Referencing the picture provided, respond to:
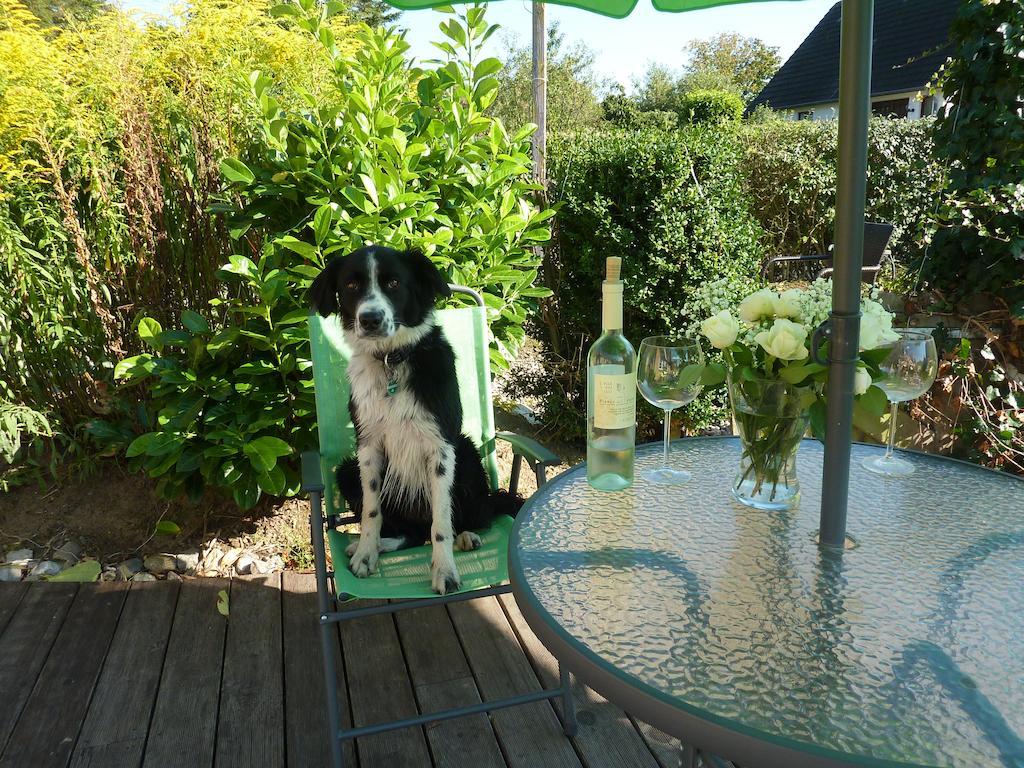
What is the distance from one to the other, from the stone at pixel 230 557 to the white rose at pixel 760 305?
2.53m

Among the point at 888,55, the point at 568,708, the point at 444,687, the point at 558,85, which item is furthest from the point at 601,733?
the point at 558,85

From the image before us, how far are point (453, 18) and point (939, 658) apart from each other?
9.14 ft

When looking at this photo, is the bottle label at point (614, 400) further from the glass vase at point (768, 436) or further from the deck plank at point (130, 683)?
the deck plank at point (130, 683)

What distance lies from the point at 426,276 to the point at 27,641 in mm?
1942

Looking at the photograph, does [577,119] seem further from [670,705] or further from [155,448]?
[670,705]

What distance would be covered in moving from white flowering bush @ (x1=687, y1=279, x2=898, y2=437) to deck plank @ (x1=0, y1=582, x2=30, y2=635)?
2.74 metres

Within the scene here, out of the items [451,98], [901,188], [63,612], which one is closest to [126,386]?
[63,612]

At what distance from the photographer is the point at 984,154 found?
295 centimetres

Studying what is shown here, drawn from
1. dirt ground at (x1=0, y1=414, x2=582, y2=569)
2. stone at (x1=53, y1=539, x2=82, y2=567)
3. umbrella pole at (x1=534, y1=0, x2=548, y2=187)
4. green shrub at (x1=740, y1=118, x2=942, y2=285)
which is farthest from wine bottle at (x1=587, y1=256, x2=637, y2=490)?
green shrub at (x1=740, y1=118, x2=942, y2=285)

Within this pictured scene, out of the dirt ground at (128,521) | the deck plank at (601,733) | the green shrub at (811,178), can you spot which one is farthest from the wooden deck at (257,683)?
the green shrub at (811,178)

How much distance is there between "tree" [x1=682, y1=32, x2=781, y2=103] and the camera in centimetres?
3356

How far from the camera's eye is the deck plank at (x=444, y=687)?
197 cm

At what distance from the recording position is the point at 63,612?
2650 millimetres

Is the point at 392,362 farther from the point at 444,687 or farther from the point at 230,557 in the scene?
the point at 230,557
